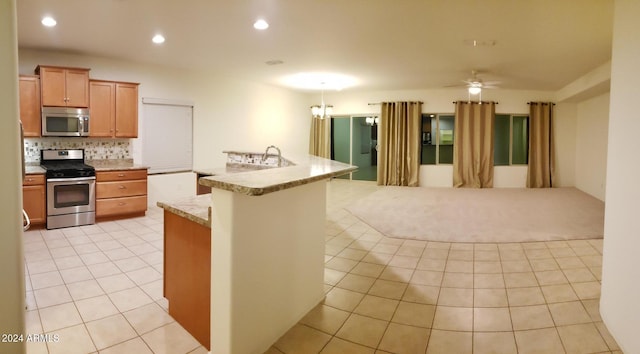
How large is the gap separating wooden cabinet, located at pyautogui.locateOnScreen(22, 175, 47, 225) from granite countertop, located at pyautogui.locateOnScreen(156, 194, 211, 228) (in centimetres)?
354

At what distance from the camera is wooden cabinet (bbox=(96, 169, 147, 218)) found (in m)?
5.27

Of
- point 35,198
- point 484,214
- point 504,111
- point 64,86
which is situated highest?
point 504,111

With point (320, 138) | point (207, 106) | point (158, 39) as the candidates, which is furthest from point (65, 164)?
point (320, 138)

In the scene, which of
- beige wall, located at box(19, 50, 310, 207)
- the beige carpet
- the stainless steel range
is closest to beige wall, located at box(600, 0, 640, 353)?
the beige carpet

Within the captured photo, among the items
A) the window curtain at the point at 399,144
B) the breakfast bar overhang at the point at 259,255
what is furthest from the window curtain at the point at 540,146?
the breakfast bar overhang at the point at 259,255

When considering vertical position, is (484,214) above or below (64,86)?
below

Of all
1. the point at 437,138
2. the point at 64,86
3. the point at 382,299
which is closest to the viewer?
the point at 382,299

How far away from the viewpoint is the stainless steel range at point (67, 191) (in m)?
4.87

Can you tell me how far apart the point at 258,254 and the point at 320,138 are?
8.55 metres

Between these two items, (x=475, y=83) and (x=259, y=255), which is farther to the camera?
(x=475, y=83)

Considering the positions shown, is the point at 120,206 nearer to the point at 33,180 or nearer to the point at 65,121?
the point at 33,180

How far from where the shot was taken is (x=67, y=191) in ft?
16.3

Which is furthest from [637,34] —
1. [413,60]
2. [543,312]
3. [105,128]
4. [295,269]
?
[105,128]

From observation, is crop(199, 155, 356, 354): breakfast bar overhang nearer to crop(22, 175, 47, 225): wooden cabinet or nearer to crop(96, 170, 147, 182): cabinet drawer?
crop(96, 170, 147, 182): cabinet drawer
